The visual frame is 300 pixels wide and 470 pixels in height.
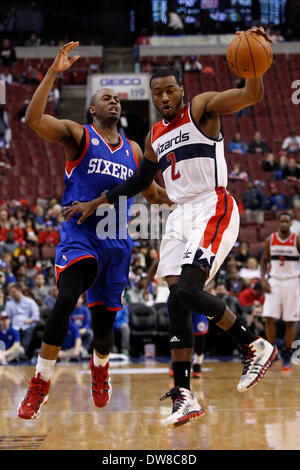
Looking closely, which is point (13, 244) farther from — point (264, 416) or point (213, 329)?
point (264, 416)

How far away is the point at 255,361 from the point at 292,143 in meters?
13.4

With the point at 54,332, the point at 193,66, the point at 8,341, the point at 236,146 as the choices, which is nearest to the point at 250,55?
the point at 54,332

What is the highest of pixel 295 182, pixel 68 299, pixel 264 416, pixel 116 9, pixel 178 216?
pixel 116 9

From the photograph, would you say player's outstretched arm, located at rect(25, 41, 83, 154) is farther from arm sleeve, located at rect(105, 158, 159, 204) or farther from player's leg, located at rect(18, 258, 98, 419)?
player's leg, located at rect(18, 258, 98, 419)

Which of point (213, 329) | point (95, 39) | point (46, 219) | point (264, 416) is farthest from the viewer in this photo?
point (95, 39)

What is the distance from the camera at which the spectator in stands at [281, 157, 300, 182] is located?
15672 mm

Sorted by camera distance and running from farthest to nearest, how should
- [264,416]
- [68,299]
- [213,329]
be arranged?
[213,329] < [264,416] < [68,299]

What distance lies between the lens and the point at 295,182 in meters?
15.6

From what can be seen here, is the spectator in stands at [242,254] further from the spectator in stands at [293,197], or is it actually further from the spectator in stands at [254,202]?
the spectator in stands at [293,197]

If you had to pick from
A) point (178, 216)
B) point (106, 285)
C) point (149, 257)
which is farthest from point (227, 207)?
point (149, 257)

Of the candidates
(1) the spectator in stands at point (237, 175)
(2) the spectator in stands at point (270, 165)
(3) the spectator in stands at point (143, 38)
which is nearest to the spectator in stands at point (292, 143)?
(2) the spectator in stands at point (270, 165)

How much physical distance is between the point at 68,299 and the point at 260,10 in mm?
22365

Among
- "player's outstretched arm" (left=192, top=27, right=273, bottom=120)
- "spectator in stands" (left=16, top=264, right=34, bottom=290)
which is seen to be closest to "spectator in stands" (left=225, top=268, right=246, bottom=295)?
"spectator in stands" (left=16, top=264, right=34, bottom=290)

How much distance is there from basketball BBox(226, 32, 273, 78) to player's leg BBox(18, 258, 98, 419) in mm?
1680
